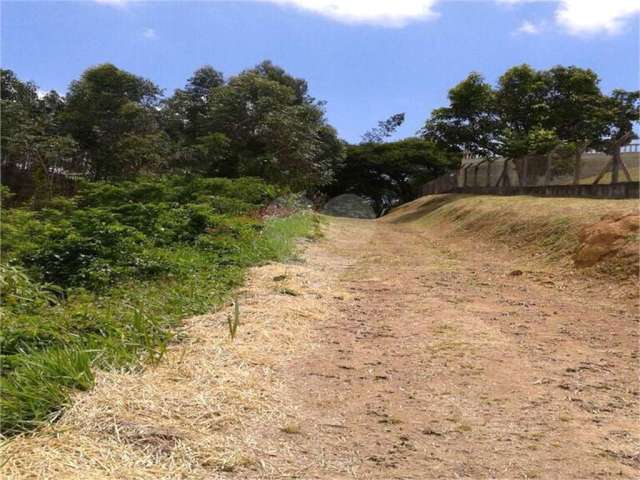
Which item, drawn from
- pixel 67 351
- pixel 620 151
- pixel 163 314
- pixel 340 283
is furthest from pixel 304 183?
pixel 67 351

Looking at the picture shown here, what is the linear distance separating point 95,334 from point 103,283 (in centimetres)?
211

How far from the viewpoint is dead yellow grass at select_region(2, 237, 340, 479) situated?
2.55 metres

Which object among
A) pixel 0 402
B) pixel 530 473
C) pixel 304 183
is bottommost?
pixel 530 473

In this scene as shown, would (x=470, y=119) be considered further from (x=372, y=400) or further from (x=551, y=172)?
(x=372, y=400)

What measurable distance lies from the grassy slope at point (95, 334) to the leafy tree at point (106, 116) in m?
18.2

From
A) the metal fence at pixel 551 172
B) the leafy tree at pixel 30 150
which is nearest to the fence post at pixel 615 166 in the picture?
the metal fence at pixel 551 172

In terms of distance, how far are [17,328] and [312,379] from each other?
5.92 feet

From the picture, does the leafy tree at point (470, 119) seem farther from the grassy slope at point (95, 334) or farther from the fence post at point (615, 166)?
the grassy slope at point (95, 334)

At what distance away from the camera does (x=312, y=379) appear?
12.5 feet

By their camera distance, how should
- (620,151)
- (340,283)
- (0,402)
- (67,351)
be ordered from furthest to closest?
1. (620,151)
2. (340,283)
3. (67,351)
4. (0,402)

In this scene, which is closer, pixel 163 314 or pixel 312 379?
pixel 312 379

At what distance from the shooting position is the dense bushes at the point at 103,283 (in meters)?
3.18

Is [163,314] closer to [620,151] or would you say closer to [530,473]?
[530,473]

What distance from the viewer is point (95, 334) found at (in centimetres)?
405
